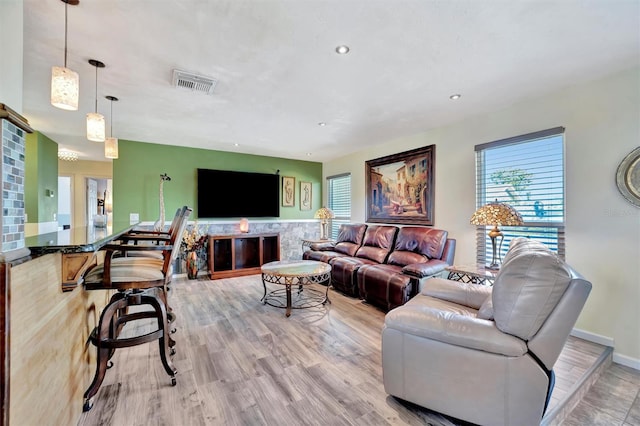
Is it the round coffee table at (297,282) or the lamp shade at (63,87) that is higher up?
the lamp shade at (63,87)

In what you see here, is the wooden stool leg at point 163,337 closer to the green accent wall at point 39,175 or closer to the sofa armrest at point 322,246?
the sofa armrest at point 322,246

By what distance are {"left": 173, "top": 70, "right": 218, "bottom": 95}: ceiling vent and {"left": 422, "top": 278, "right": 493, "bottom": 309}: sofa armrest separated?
2.75 metres

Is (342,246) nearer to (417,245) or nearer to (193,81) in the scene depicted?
(417,245)

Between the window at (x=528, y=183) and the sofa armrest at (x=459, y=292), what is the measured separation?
1.21 meters

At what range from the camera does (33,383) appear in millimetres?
1074

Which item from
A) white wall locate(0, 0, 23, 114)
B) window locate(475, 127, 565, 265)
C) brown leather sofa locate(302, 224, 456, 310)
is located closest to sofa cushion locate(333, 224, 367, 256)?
brown leather sofa locate(302, 224, 456, 310)

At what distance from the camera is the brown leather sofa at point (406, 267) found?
3.13 metres

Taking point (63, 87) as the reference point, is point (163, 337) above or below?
below

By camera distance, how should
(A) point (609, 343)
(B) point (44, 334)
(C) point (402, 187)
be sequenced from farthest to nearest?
(C) point (402, 187)
(A) point (609, 343)
(B) point (44, 334)

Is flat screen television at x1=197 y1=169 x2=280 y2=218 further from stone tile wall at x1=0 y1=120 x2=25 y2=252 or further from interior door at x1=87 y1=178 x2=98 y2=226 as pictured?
stone tile wall at x1=0 y1=120 x2=25 y2=252

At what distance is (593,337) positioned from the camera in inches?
98.5

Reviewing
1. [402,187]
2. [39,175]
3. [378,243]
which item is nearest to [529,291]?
[378,243]

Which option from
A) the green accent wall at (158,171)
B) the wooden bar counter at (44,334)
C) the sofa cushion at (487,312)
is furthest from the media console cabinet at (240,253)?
the sofa cushion at (487,312)

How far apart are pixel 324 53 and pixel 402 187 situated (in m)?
2.86
